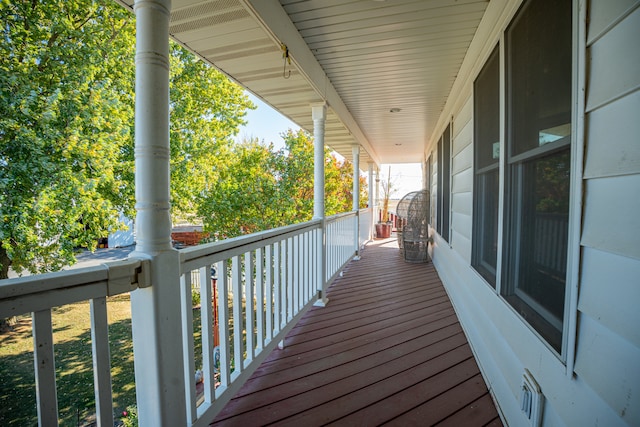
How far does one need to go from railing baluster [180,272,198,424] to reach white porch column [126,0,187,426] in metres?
0.16

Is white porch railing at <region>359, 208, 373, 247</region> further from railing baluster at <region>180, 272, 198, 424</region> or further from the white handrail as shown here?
the white handrail

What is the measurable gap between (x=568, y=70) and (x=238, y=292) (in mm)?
1965

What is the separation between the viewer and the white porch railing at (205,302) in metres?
0.87

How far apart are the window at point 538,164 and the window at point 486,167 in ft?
0.92

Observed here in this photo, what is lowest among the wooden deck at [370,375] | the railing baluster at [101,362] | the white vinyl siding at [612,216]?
the wooden deck at [370,375]

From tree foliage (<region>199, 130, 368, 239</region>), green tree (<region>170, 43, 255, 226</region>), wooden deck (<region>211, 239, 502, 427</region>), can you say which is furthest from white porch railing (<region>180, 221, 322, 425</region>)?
green tree (<region>170, 43, 255, 226</region>)

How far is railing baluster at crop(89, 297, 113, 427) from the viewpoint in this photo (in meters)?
1.01

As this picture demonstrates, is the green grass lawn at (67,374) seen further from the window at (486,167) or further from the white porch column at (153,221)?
the window at (486,167)

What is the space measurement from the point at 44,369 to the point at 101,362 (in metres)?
0.18

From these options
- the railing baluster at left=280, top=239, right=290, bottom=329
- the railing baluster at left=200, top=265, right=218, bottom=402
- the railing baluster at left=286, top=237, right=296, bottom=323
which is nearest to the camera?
the railing baluster at left=200, top=265, right=218, bottom=402

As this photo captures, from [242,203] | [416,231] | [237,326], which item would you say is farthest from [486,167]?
[242,203]

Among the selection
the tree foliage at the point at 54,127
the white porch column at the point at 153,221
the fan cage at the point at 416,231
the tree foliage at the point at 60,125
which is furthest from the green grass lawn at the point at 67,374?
the fan cage at the point at 416,231

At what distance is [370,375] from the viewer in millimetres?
2115

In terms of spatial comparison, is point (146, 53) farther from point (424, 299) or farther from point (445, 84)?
point (424, 299)
